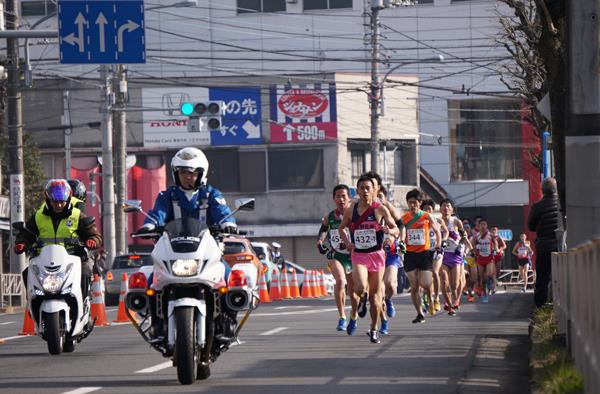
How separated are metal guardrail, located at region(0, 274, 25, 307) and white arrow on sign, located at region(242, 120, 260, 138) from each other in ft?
84.1

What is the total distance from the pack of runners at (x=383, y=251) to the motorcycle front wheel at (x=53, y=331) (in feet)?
11.0

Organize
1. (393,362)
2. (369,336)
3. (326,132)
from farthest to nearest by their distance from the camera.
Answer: (326,132) → (369,336) → (393,362)

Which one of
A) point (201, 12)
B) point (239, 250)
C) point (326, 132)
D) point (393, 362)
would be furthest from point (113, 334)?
point (201, 12)

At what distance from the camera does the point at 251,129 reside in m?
60.1

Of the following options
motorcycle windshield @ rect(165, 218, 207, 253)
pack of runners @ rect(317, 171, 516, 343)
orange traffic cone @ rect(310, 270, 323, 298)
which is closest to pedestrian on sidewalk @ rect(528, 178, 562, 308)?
pack of runners @ rect(317, 171, 516, 343)

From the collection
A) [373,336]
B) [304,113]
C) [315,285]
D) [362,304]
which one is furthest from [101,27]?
[304,113]

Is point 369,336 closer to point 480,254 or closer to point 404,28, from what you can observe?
point 480,254

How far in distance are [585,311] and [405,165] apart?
2286 inches

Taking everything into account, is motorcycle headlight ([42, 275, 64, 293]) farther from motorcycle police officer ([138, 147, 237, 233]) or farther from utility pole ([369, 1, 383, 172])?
utility pole ([369, 1, 383, 172])

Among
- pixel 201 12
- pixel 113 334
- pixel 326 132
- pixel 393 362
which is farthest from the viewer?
pixel 201 12

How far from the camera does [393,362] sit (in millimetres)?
12812

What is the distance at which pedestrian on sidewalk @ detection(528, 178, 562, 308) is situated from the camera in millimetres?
18297

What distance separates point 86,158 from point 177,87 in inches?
187

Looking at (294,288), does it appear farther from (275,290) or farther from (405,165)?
(405,165)
